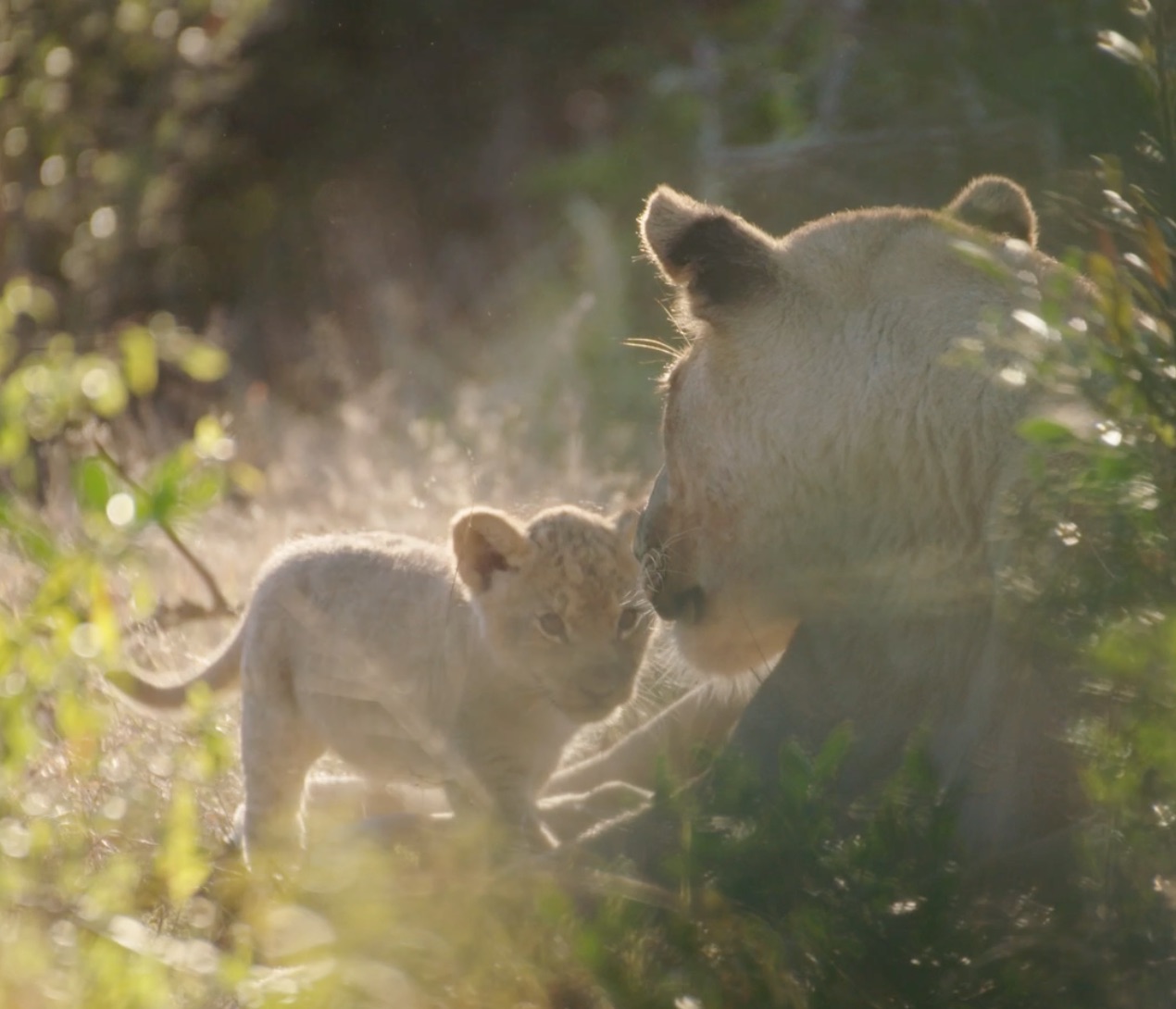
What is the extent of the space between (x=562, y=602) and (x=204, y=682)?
42.8 inches

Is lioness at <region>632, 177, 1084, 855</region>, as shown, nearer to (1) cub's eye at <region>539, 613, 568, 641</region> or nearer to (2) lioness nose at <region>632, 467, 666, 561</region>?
(2) lioness nose at <region>632, 467, 666, 561</region>

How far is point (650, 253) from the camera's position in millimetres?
3234

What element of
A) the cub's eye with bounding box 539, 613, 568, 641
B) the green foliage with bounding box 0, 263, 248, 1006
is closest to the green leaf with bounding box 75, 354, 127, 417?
the green foliage with bounding box 0, 263, 248, 1006

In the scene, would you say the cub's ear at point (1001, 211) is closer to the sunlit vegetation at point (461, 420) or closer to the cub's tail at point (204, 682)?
the sunlit vegetation at point (461, 420)

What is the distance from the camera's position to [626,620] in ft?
12.6

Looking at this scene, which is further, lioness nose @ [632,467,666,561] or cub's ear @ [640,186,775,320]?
lioness nose @ [632,467,666,561]

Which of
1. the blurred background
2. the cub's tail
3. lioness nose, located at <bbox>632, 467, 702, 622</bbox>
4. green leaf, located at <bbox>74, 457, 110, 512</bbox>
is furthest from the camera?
the blurred background

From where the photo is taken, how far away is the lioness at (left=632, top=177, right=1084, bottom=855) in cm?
251

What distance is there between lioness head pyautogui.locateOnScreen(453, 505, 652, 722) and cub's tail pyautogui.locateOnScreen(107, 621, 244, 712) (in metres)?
0.85

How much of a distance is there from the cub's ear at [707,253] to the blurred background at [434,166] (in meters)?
2.83

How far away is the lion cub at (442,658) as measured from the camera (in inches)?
151

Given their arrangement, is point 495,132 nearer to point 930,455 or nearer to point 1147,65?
point 930,455

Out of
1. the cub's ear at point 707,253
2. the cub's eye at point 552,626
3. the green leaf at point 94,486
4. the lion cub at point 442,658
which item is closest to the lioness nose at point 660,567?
the lion cub at point 442,658

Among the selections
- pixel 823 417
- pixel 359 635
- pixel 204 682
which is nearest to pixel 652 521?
pixel 823 417
